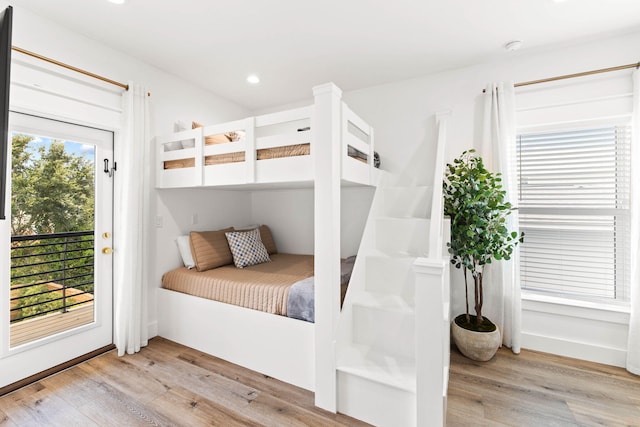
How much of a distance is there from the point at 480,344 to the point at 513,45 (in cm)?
240

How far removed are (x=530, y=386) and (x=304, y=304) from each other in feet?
5.42

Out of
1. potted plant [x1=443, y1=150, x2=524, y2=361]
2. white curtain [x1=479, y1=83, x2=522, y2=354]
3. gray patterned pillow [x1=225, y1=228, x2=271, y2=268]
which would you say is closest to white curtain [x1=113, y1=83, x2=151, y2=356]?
gray patterned pillow [x1=225, y1=228, x2=271, y2=268]

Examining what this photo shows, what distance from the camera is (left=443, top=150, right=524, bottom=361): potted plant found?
234cm

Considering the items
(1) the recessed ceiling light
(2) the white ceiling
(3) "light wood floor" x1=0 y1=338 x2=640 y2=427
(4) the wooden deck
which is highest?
(2) the white ceiling

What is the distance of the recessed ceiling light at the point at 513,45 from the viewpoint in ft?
7.89

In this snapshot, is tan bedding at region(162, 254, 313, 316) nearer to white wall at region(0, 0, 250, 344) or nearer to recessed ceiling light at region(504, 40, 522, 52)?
white wall at region(0, 0, 250, 344)

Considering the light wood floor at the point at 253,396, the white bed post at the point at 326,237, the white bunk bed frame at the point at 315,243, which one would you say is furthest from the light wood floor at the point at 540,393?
the white bunk bed frame at the point at 315,243

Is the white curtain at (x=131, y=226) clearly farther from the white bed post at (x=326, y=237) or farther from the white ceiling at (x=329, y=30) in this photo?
the white bed post at (x=326, y=237)

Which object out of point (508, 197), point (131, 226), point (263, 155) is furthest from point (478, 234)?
point (131, 226)

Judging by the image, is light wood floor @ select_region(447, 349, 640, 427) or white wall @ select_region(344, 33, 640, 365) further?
white wall @ select_region(344, 33, 640, 365)

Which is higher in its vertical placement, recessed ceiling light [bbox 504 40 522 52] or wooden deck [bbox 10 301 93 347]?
recessed ceiling light [bbox 504 40 522 52]

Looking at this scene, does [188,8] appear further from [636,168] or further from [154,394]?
[636,168]

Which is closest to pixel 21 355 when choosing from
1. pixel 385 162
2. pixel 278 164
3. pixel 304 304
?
pixel 304 304

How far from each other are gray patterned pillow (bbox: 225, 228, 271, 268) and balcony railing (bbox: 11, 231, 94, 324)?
3.78 ft
